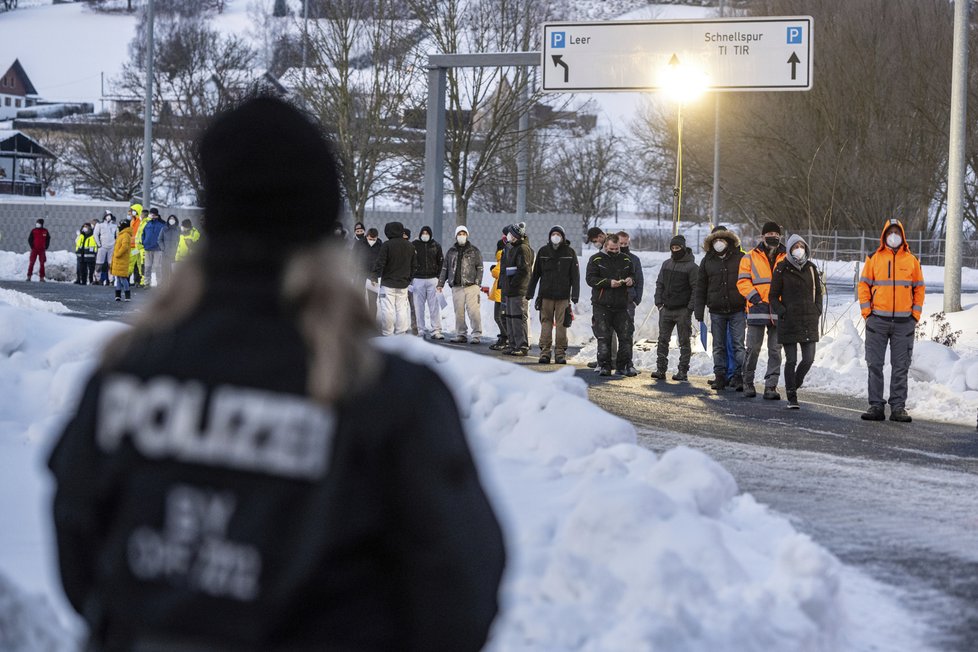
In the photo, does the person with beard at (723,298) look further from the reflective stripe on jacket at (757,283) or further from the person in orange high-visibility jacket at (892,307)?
the person in orange high-visibility jacket at (892,307)

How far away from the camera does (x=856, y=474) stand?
9477 mm

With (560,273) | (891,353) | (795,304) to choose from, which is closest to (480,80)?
(560,273)

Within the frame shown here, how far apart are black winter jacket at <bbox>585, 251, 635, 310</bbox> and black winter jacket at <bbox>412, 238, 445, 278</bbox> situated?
448 cm

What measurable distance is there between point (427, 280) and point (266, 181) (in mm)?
18383

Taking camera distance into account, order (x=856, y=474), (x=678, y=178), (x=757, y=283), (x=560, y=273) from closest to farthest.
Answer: (x=856, y=474) < (x=757, y=283) < (x=560, y=273) < (x=678, y=178)

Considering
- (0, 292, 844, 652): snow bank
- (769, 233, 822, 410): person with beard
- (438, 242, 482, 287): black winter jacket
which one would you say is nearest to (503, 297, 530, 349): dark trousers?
(438, 242, 482, 287): black winter jacket

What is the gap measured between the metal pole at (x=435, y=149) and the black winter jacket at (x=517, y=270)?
3.66 meters

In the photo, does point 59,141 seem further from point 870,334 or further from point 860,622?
point 860,622

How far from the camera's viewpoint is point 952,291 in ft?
63.7

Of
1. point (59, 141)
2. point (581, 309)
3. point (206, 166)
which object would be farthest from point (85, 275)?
point (59, 141)

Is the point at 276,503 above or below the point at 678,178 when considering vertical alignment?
below

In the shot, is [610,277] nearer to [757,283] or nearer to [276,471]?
[757,283]

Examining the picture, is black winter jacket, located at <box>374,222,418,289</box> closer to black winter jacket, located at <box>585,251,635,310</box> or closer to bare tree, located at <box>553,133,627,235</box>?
black winter jacket, located at <box>585,251,635,310</box>

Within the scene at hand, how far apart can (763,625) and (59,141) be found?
279 feet
